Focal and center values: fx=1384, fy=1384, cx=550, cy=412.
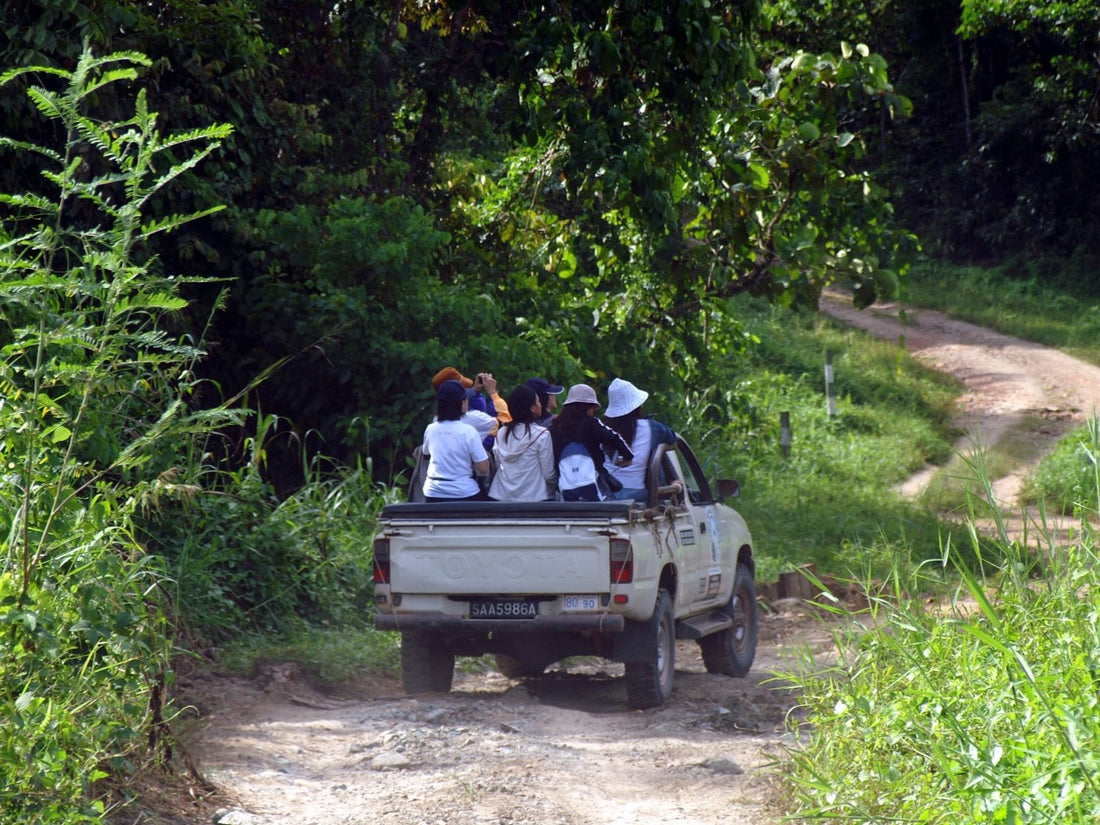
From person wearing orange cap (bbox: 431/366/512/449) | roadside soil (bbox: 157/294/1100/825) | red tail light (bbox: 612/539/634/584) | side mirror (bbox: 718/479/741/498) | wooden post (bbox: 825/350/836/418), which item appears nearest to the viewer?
roadside soil (bbox: 157/294/1100/825)

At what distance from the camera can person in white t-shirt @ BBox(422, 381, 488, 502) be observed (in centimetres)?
825

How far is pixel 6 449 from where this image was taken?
539cm

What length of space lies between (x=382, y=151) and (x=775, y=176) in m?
3.81

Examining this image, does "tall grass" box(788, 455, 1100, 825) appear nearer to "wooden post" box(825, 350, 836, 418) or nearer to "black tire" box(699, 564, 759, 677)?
"black tire" box(699, 564, 759, 677)

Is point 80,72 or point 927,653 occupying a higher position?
point 80,72

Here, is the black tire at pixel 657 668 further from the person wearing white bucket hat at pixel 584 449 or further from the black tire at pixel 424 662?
the black tire at pixel 424 662

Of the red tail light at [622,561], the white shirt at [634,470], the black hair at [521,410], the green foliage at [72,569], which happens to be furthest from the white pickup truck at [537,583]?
the green foliage at [72,569]

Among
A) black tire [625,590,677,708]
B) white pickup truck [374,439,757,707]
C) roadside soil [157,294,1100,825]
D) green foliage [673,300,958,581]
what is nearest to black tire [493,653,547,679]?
roadside soil [157,294,1100,825]

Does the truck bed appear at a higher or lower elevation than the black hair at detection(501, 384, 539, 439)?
lower

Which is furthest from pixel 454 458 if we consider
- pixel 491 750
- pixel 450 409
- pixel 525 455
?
pixel 491 750

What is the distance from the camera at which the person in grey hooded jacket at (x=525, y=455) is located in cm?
827

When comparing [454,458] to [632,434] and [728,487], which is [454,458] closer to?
[632,434]

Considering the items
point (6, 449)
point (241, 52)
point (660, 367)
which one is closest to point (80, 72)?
point (6, 449)

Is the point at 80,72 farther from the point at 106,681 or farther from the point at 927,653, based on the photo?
the point at 927,653
